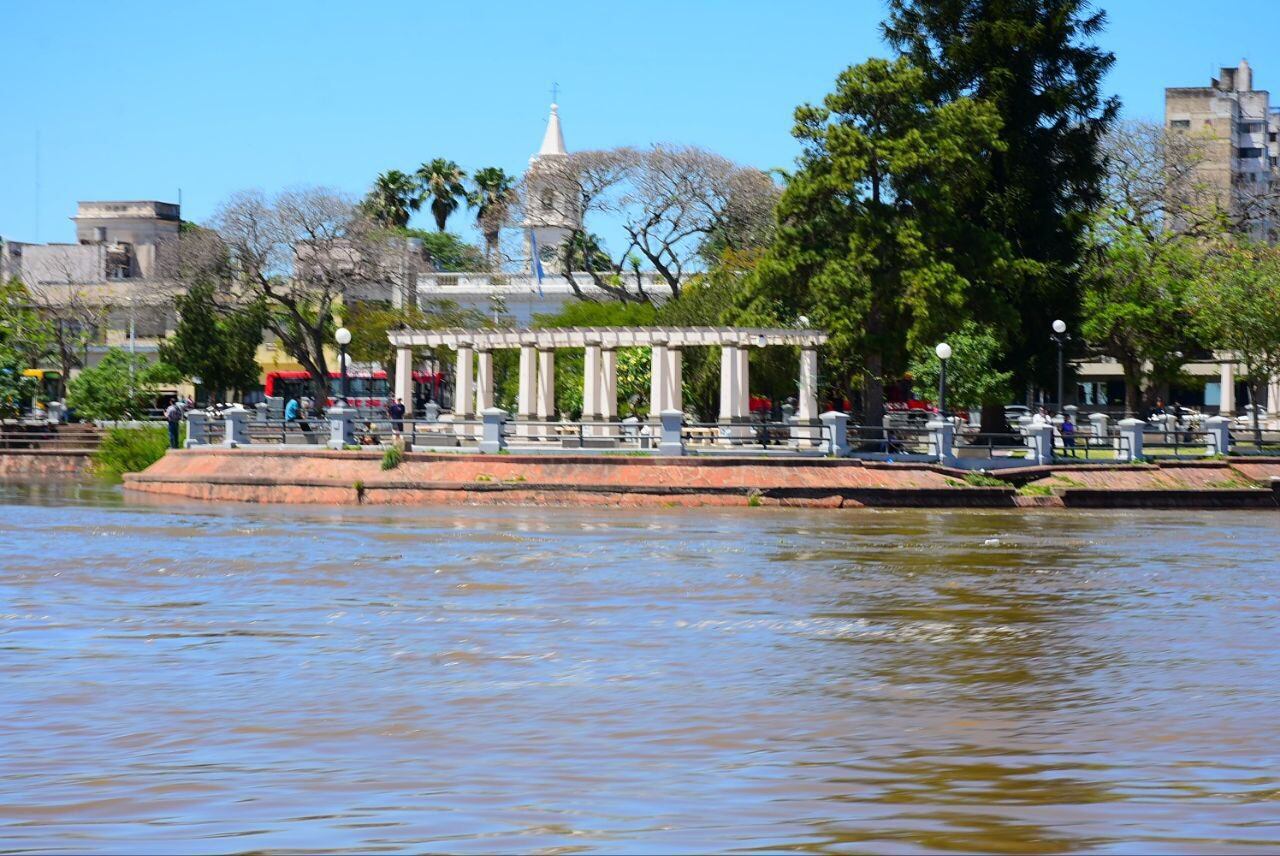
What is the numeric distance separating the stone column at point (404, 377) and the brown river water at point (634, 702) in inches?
932

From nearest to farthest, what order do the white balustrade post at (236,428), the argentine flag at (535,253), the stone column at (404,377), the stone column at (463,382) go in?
the white balustrade post at (236,428)
the stone column at (463,382)
the stone column at (404,377)
the argentine flag at (535,253)

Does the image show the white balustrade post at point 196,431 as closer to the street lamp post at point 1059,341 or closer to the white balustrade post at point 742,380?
the white balustrade post at point 742,380

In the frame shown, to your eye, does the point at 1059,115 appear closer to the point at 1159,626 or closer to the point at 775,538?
the point at 775,538

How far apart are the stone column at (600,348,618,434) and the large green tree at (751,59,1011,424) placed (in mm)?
4673

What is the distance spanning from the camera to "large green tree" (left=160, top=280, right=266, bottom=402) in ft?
240

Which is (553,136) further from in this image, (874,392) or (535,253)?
(874,392)

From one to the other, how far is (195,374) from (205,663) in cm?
6422

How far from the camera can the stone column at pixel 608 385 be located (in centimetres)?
4388

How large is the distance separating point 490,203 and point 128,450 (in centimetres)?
3985

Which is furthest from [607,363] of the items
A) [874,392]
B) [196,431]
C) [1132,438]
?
[1132,438]

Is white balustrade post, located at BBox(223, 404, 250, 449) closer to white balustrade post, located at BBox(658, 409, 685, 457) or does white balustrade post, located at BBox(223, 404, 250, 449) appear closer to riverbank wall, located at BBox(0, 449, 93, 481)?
white balustrade post, located at BBox(658, 409, 685, 457)

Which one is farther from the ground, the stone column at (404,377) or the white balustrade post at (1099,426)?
the stone column at (404,377)

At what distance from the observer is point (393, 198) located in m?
89.8

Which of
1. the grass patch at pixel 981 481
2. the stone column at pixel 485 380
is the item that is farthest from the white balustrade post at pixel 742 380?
the stone column at pixel 485 380
